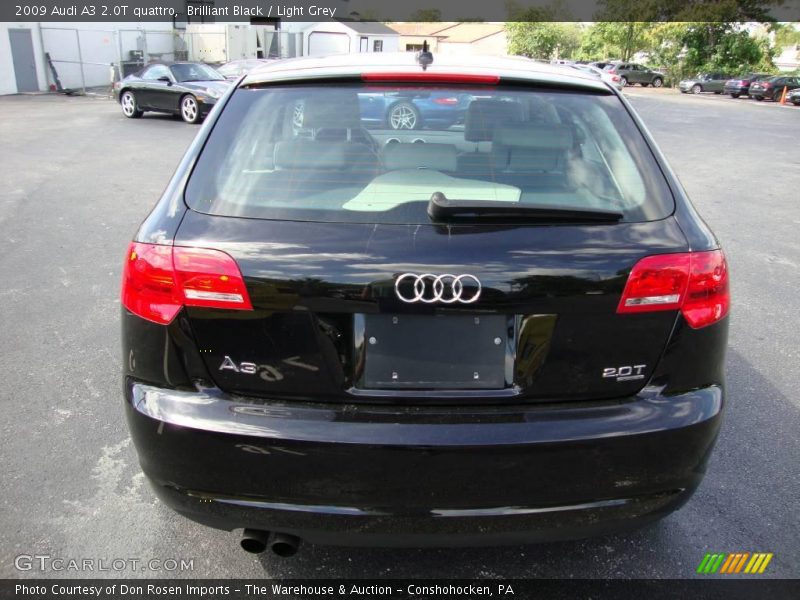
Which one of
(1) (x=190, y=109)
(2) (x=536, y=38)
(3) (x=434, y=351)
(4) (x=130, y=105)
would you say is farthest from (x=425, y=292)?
(2) (x=536, y=38)

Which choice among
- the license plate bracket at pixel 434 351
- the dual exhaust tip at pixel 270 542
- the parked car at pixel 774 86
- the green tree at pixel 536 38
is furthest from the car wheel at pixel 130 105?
the green tree at pixel 536 38

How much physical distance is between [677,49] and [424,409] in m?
59.9

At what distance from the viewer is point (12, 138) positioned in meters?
13.2

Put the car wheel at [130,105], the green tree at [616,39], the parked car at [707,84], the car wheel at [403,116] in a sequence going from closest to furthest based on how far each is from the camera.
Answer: the car wheel at [403,116]
the car wheel at [130,105]
the parked car at [707,84]
the green tree at [616,39]

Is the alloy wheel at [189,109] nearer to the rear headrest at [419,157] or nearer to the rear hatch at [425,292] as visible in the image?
the rear headrest at [419,157]

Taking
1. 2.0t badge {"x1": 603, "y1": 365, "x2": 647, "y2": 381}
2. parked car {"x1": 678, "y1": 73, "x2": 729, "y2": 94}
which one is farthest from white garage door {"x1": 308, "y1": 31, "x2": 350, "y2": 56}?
2.0t badge {"x1": 603, "y1": 365, "x2": 647, "y2": 381}

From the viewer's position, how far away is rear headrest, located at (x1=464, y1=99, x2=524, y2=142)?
246cm

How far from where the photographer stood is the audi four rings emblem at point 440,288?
185cm

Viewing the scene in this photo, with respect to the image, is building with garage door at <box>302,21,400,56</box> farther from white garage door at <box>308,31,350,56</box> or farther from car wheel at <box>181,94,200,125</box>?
car wheel at <box>181,94,200,125</box>

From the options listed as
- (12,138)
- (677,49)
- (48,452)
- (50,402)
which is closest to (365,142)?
(48,452)

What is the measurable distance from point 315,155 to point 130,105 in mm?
17559

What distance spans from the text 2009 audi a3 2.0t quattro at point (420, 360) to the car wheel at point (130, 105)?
17448 mm

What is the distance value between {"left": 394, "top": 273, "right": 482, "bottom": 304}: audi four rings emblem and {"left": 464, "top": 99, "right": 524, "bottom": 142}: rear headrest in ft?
2.72

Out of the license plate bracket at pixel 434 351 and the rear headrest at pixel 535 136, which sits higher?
the rear headrest at pixel 535 136
